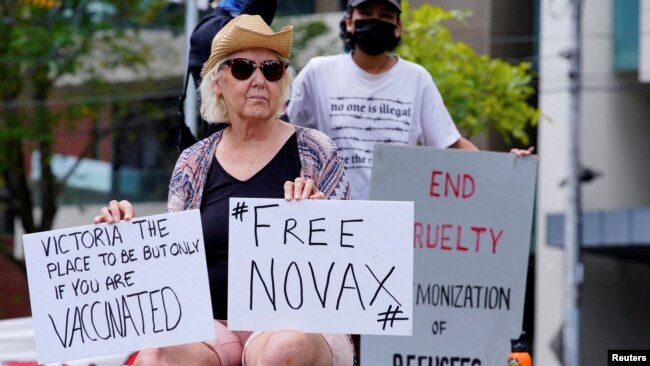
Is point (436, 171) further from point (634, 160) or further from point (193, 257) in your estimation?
point (634, 160)

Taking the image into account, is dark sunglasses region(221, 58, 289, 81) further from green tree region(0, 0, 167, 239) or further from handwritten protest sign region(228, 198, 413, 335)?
green tree region(0, 0, 167, 239)

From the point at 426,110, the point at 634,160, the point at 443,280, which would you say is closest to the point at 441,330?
the point at 443,280

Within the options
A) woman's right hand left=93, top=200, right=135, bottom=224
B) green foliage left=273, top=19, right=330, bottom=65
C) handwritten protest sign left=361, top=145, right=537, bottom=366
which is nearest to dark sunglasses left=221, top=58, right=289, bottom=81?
woman's right hand left=93, top=200, right=135, bottom=224

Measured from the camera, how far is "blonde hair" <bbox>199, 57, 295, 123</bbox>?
5742 mm

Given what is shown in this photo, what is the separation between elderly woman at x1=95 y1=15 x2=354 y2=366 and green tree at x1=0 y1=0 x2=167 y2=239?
18752mm

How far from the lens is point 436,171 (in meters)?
6.42

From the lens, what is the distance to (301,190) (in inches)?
206

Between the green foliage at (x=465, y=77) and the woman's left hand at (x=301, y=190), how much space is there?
10.2 meters

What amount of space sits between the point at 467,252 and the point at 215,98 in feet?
4.41

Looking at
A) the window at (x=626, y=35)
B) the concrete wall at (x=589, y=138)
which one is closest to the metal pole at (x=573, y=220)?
the concrete wall at (x=589, y=138)

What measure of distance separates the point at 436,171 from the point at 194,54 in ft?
4.01

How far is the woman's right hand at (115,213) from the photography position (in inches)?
211

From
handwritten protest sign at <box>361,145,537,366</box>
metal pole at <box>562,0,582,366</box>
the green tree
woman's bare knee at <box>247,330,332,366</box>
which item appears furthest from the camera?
the green tree

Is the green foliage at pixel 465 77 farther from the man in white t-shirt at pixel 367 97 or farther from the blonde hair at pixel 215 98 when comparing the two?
the blonde hair at pixel 215 98
